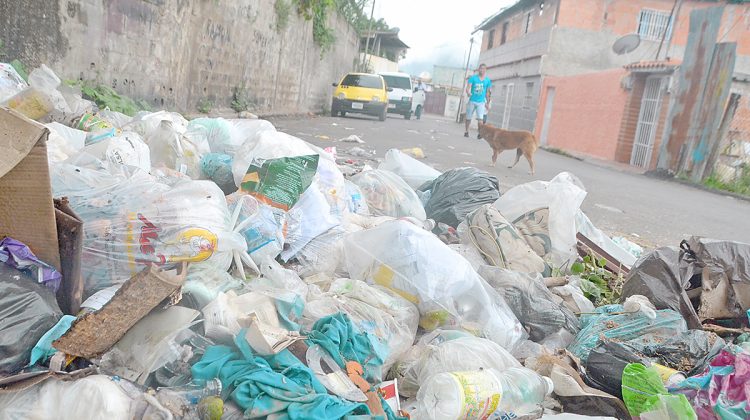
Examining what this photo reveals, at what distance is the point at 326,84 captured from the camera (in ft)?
65.6

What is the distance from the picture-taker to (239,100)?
36.4 ft

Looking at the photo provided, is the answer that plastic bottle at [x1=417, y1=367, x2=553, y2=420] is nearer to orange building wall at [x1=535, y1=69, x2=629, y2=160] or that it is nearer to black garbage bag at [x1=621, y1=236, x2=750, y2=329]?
black garbage bag at [x1=621, y1=236, x2=750, y2=329]

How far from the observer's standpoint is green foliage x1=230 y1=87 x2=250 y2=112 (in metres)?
10.9

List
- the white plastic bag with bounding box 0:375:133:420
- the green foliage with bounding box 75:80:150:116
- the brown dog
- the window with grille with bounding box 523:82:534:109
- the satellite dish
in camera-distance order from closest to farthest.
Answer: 1. the white plastic bag with bounding box 0:375:133:420
2. the green foliage with bounding box 75:80:150:116
3. the brown dog
4. the satellite dish
5. the window with grille with bounding box 523:82:534:109

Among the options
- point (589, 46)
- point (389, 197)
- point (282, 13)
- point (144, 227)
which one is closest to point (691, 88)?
point (282, 13)

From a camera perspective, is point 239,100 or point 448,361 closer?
point 448,361

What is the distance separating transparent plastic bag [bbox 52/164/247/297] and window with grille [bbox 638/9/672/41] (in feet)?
72.3

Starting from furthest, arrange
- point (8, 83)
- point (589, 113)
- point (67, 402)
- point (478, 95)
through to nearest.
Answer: point (589, 113), point (478, 95), point (8, 83), point (67, 402)

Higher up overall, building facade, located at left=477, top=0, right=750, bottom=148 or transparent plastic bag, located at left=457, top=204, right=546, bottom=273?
building facade, located at left=477, top=0, right=750, bottom=148

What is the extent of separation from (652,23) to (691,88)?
406 inches

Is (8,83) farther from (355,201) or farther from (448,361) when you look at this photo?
(448,361)

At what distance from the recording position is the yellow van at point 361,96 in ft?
57.7

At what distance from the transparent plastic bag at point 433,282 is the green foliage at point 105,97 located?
4048 millimetres

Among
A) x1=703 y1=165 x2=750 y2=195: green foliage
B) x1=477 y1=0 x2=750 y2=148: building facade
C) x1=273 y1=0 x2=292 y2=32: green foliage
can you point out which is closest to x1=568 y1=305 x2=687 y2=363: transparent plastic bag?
x1=703 y1=165 x2=750 y2=195: green foliage
